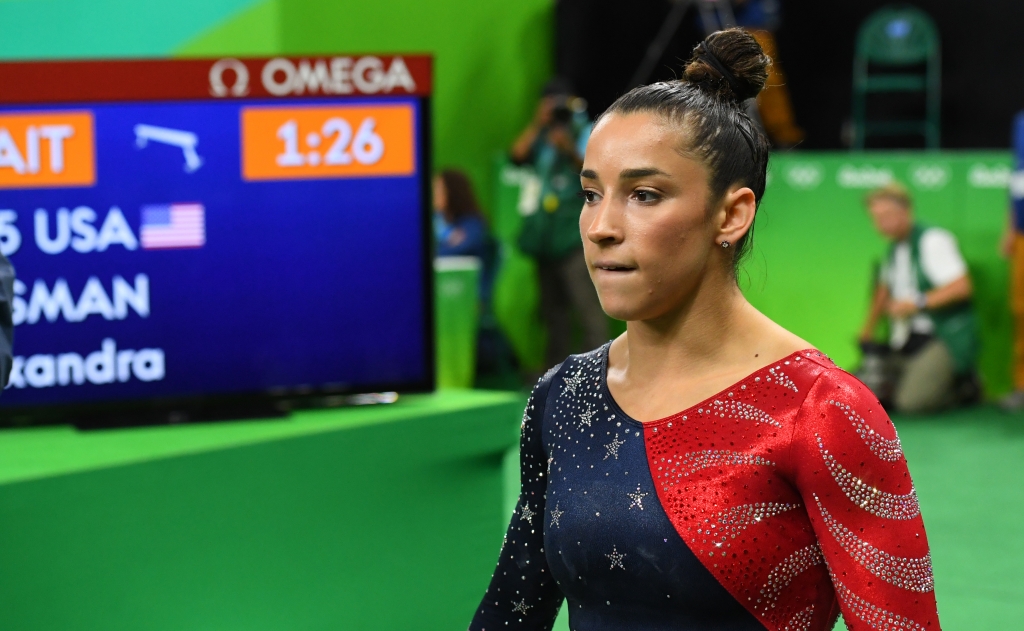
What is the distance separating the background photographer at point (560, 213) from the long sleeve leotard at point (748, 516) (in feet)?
20.6

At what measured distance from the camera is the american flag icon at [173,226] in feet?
8.77

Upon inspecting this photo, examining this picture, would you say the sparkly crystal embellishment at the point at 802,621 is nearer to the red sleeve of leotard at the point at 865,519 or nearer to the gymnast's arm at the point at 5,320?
the red sleeve of leotard at the point at 865,519

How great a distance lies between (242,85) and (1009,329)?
20.6 ft

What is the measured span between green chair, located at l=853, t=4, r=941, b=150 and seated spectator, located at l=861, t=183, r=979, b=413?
98.4 inches

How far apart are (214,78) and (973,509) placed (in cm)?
377

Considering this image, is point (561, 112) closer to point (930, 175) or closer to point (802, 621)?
point (930, 175)

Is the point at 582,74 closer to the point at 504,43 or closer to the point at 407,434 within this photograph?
the point at 504,43

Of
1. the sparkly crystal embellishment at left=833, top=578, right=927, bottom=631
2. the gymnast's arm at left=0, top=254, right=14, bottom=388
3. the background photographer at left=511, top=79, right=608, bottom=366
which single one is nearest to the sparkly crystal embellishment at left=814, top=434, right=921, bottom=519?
the sparkly crystal embellishment at left=833, top=578, right=927, bottom=631

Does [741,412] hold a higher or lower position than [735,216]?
lower

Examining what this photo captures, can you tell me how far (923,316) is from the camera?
24.6ft

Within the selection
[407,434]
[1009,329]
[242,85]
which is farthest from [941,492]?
[242,85]

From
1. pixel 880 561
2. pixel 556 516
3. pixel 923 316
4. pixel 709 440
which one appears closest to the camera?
pixel 880 561


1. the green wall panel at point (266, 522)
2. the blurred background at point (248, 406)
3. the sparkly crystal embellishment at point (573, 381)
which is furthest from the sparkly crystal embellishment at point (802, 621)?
the green wall panel at point (266, 522)

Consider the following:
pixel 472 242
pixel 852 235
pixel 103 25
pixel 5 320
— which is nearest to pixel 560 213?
pixel 472 242
